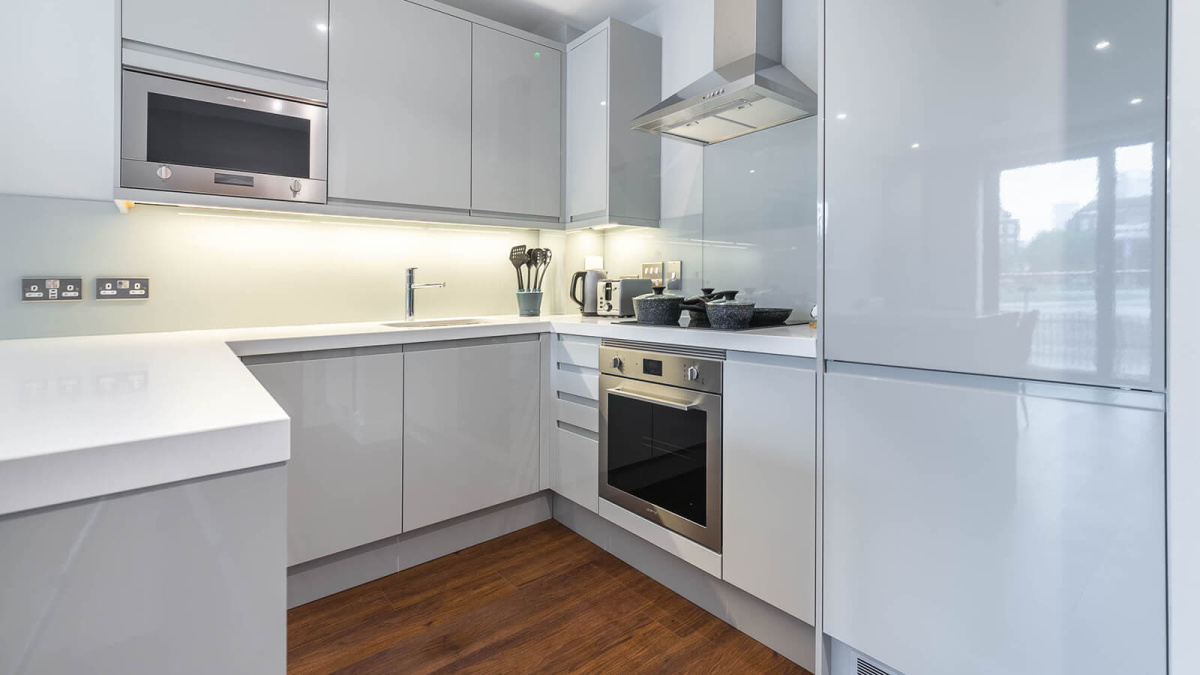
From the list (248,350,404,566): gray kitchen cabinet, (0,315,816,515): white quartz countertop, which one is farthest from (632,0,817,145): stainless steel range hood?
(0,315,816,515): white quartz countertop

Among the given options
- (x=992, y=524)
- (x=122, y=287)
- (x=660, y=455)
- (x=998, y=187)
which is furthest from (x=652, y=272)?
(x=122, y=287)

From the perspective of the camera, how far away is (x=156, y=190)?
1.88 meters

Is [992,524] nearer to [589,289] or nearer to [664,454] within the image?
[664,454]

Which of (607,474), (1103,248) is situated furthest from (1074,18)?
(607,474)

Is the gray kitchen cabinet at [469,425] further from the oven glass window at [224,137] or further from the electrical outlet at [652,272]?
the oven glass window at [224,137]

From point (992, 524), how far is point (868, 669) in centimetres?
54

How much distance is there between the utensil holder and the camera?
2871 millimetres

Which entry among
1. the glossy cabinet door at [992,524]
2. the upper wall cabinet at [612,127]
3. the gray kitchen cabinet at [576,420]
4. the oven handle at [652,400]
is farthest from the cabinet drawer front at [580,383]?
the glossy cabinet door at [992,524]

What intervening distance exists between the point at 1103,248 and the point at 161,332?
2768mm

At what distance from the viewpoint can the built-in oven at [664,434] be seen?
1820 mm

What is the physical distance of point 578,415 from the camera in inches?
94.3

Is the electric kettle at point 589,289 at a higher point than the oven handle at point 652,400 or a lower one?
higher

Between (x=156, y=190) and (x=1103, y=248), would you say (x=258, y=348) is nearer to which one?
(x=156, y=190)

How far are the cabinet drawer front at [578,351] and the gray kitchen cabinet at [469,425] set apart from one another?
10cm
